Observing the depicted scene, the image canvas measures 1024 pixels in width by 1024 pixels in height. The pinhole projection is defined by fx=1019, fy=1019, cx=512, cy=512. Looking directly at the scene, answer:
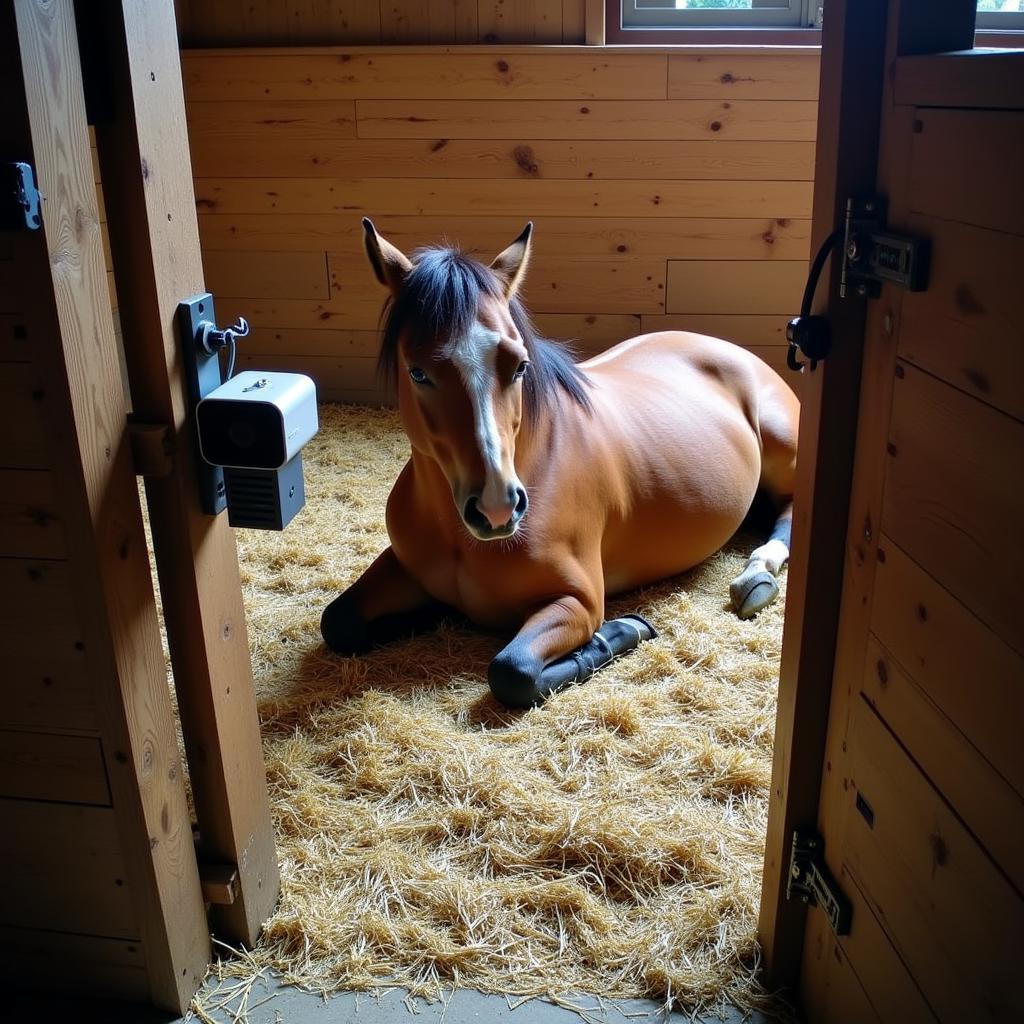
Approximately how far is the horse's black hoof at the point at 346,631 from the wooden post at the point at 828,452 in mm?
1277

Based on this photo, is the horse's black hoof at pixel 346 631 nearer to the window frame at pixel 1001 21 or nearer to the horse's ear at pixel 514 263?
the horse's ear at pixel 514 263

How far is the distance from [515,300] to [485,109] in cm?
207

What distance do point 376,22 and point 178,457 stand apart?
138 inches

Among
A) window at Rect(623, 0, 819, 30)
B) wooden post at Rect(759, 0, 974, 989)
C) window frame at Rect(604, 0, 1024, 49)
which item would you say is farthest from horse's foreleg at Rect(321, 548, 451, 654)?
window at Rect(623, 0, 819, 30)

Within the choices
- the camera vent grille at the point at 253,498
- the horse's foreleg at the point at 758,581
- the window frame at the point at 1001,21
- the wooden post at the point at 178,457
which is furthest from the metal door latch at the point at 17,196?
the window frame at the point at 1001,21

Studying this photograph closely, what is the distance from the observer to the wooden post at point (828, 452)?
111cm

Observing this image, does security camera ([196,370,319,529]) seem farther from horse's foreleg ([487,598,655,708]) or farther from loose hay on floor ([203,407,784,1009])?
horse's foreleg ([487,598,655,708])

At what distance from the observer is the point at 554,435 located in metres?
2.57

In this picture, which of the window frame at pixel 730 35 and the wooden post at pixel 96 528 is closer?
the wooden post at pixel 96 528

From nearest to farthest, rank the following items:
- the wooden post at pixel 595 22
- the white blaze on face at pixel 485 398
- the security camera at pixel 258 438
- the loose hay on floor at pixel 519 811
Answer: the security camera at pixel 258 438
the loose hay on floor at pixel 519 811
the white blaze on face at pixel 485 398
the wooden post at pixel 595 22

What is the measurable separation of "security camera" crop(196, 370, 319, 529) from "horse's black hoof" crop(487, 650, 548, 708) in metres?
0.94

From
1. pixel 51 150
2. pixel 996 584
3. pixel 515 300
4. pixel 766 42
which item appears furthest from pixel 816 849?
pixel 766 42

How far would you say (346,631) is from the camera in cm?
255

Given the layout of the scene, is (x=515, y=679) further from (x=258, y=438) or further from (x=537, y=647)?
(x=258, y=438)
